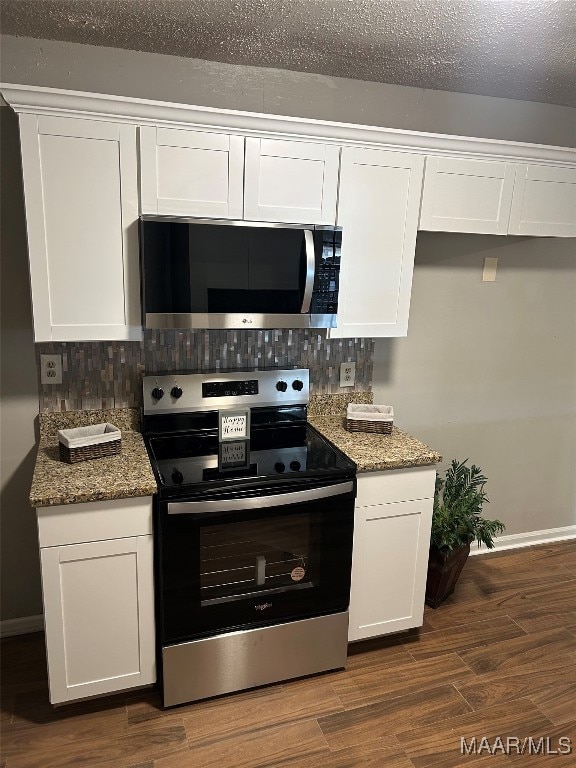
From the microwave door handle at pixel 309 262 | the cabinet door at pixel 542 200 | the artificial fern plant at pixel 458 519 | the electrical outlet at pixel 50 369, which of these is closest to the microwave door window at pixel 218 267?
the microwave door handle at pixel 309 262

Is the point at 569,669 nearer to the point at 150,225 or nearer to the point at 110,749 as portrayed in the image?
the point at 110,749

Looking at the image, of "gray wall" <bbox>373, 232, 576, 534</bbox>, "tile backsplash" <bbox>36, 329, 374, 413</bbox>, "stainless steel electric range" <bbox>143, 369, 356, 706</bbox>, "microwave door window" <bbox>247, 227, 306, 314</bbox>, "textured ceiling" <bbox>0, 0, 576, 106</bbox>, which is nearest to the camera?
"textured ceiling" <bbox>0, 0, 576, 106</bbox>

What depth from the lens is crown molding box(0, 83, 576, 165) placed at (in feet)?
6.08

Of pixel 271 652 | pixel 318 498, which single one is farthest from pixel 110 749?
pixel 318 498

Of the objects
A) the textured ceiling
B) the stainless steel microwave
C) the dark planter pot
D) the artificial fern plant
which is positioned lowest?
the dark planter pot

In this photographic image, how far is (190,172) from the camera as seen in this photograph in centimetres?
204

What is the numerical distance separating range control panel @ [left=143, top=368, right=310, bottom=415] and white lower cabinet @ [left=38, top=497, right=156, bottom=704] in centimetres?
54

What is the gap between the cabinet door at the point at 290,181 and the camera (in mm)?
2104

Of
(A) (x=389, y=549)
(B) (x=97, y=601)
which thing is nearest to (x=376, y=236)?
(A) (x=389, y=549)

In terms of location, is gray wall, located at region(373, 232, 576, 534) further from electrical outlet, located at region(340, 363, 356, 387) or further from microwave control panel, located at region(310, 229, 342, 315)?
microwave control panel, located at region(310, 229, 342, 315)

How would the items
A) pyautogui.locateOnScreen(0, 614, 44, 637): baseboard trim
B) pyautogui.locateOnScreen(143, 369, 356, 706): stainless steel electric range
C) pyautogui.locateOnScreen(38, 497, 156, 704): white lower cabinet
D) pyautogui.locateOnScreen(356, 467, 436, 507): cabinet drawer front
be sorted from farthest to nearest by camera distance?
pyautogui.locateOnScreen(0, 614, 44, 637): baseboard trim → pyautogui.locateOnScreen(356, 467, 436, 507): cabinet drawer front → pyautogui.locateOnScreen(143, 369, 356, 706): stainless steel electric range → pyautogui.locateOnScreen(38, 497, 156, 704): white lower cabinet

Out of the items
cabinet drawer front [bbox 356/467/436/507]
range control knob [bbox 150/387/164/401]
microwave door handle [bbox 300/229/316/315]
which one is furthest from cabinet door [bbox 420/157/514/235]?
range control knob [bbox 150/387/164/401]

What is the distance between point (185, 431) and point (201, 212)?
89 centimetres

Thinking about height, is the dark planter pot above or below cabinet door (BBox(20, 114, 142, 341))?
below
